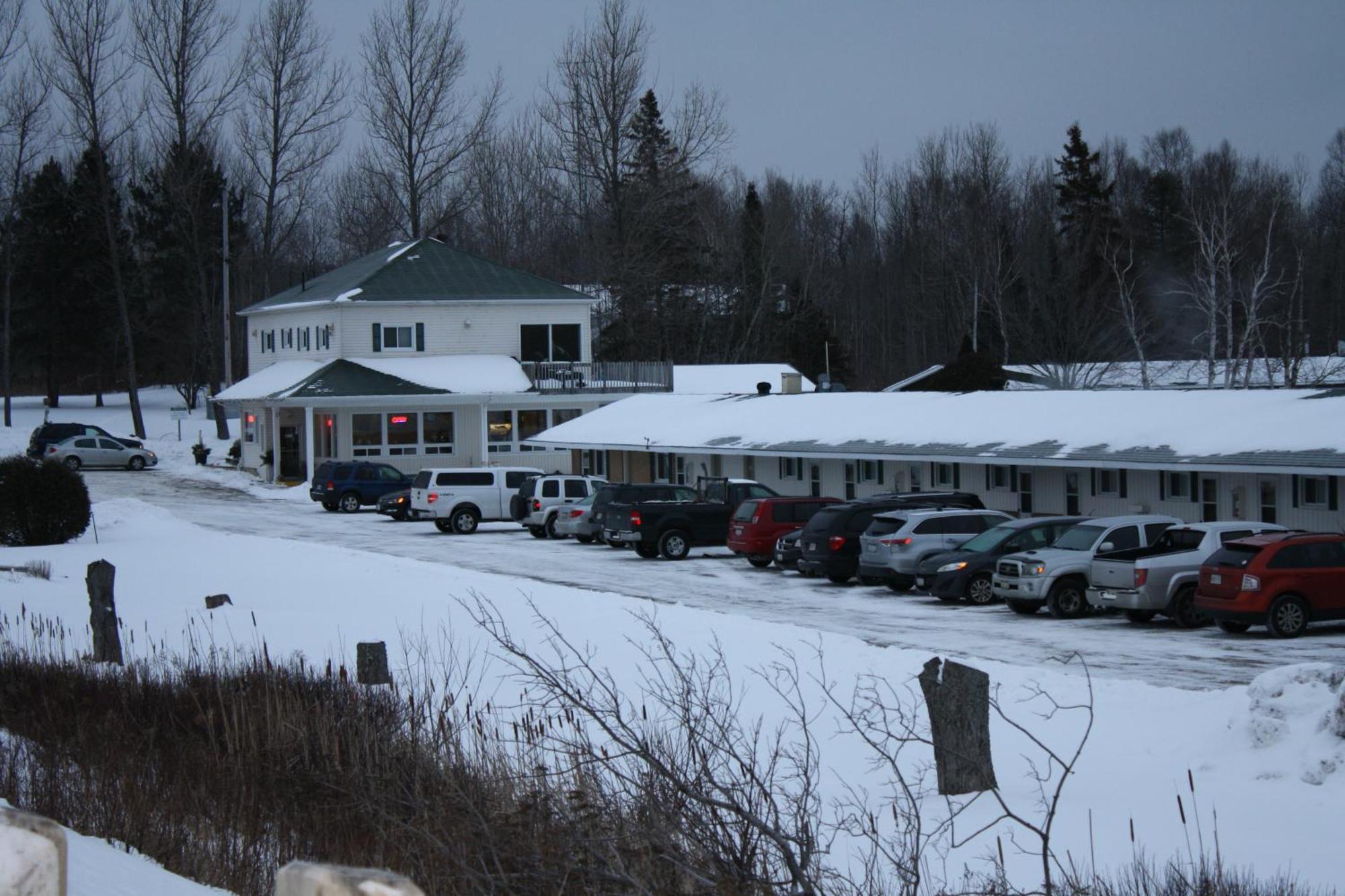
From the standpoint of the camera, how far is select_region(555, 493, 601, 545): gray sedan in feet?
121

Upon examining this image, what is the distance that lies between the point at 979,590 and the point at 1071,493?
8.95 metres

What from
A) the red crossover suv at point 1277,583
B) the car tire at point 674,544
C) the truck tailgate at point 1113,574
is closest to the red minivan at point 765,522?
the car tire at point 674,544

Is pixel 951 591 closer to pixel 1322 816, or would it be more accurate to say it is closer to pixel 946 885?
pixel 1322 816

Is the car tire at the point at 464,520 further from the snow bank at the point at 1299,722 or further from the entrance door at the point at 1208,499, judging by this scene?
the snow bank at the point at 1299,722

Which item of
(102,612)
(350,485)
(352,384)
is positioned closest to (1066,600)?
(102,612)

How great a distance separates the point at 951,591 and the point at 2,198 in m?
67.6

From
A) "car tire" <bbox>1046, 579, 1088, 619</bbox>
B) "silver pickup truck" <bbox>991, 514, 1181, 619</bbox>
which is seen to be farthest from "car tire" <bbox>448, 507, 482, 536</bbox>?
"car tire" <bbox>1046, 579, 1088, 619</bbox>

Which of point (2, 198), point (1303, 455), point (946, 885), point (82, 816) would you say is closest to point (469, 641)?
point (82, 816)

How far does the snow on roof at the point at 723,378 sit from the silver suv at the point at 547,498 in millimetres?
18164

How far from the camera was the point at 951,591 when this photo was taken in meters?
24.8

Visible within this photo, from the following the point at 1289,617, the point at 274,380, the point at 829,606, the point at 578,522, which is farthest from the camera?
the point at 274,380

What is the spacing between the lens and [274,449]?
5756 cm

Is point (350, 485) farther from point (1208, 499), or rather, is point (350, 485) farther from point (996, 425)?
point (1208, 499)

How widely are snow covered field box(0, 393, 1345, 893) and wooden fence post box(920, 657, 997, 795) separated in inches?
25.0
